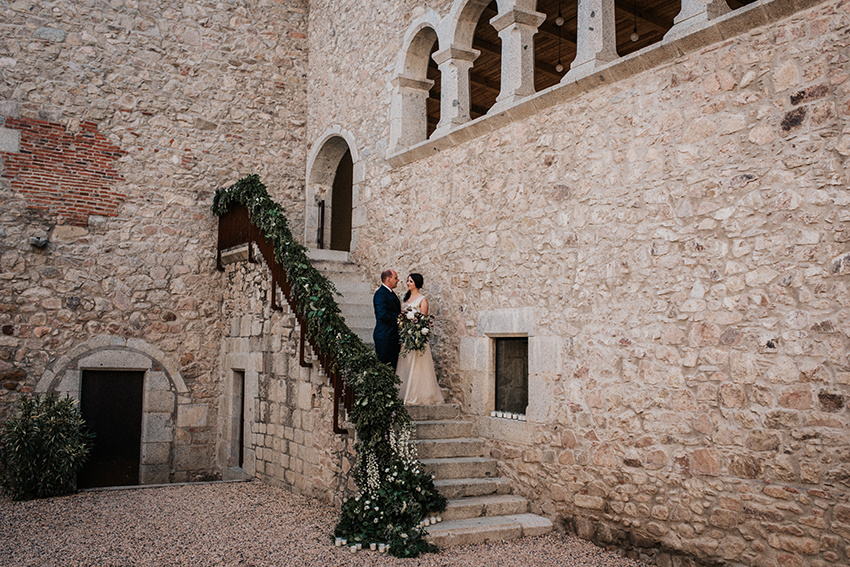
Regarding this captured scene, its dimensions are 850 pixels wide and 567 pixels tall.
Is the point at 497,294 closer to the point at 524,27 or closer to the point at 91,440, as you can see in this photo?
the point at 524,27

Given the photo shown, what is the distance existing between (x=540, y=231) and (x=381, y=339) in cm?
196

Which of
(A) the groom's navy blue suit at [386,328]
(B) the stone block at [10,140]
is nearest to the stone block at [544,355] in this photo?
(A) the groom's navy blue suit at [386,328]

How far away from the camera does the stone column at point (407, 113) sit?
328 inches

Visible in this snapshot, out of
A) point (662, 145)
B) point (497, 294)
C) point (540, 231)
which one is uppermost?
point (662, 145)

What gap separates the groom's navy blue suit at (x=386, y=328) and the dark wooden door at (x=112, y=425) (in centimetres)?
413

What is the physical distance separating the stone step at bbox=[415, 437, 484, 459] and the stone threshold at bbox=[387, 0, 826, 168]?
3.08m

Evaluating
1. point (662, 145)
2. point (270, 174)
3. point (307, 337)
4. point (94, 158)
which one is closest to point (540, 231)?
point (662, 145)

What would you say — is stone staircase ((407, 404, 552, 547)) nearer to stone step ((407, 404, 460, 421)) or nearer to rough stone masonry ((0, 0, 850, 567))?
stone step ((407, 404, 460, 421))

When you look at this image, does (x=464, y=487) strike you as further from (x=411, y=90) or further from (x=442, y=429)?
(x=411, y=90)

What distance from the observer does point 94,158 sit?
9.06 m

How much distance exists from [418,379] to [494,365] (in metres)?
0.78

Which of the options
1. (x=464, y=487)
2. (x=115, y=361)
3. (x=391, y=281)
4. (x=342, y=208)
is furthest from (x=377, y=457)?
(x=342, y=208)

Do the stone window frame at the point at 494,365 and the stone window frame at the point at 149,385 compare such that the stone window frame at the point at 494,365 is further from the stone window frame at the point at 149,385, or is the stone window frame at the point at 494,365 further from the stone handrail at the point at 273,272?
the stone window frame at the point at 149,385

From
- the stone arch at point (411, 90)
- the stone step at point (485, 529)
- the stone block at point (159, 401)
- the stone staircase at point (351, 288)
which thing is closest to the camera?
the stone step at point (485, 529)
